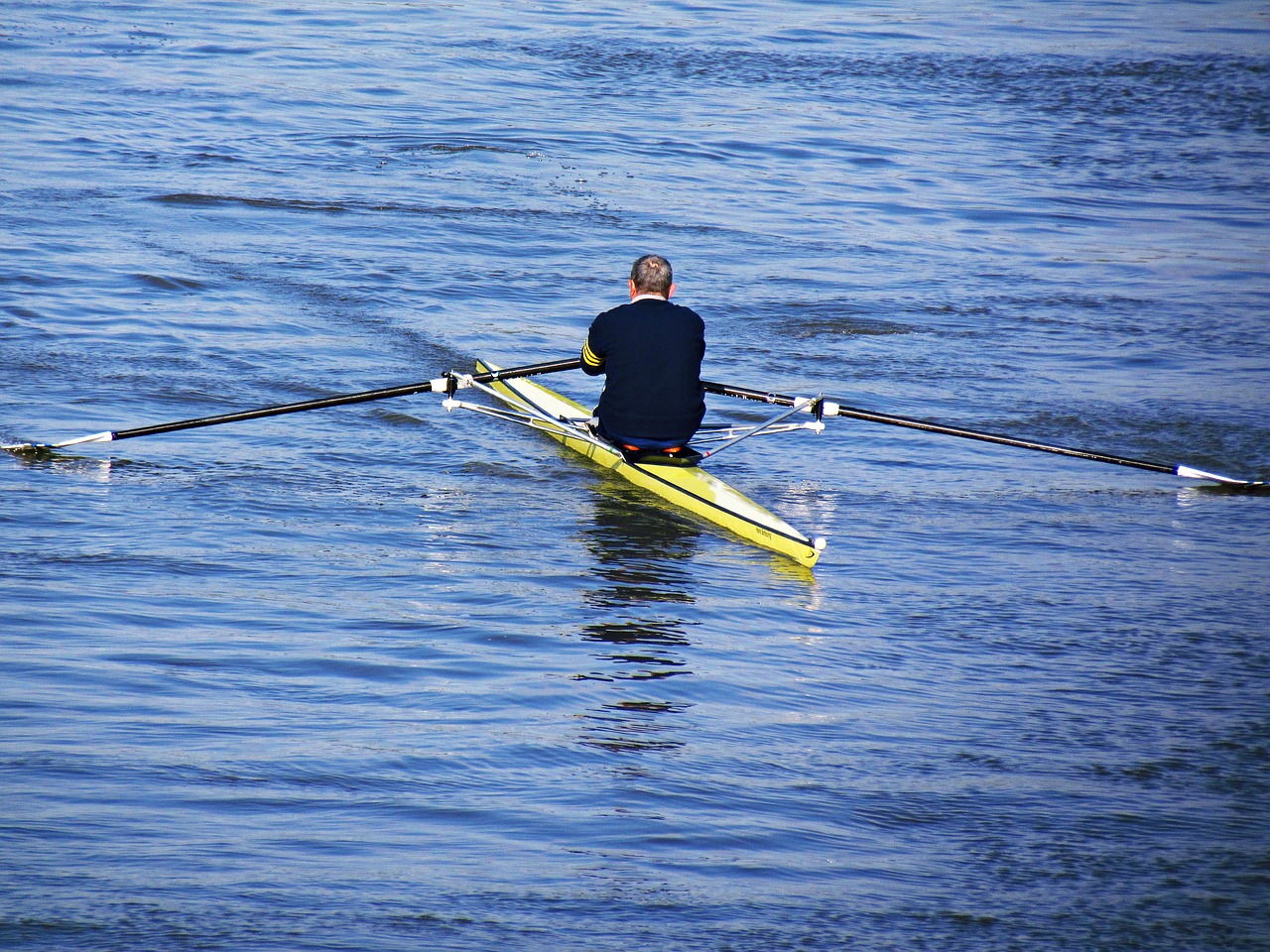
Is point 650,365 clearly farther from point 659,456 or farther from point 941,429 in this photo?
point 941,429

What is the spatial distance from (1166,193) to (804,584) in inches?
503

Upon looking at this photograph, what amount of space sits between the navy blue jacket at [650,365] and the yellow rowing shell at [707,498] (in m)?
0.24

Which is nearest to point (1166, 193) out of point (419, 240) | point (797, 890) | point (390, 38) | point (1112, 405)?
point (1112, 405)

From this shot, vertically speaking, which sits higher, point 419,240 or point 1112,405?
point 419,240

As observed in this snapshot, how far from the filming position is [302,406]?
8742mm

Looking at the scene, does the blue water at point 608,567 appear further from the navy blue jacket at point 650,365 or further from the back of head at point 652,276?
the back of head at point 652,276

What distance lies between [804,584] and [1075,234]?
10.1 m

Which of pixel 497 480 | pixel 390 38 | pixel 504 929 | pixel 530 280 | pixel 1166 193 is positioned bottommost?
pixel 504 929

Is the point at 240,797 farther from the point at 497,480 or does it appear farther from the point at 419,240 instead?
the point at 419,240

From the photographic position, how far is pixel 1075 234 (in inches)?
632

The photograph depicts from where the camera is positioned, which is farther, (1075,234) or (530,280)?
(1075,234)

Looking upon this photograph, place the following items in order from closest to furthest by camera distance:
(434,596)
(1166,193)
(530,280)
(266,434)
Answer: (434,596)
(266,434)
(530,280)
(1166,193)

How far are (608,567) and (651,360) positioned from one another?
1351 millimetres

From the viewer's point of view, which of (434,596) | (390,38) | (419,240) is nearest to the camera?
(434,596)
